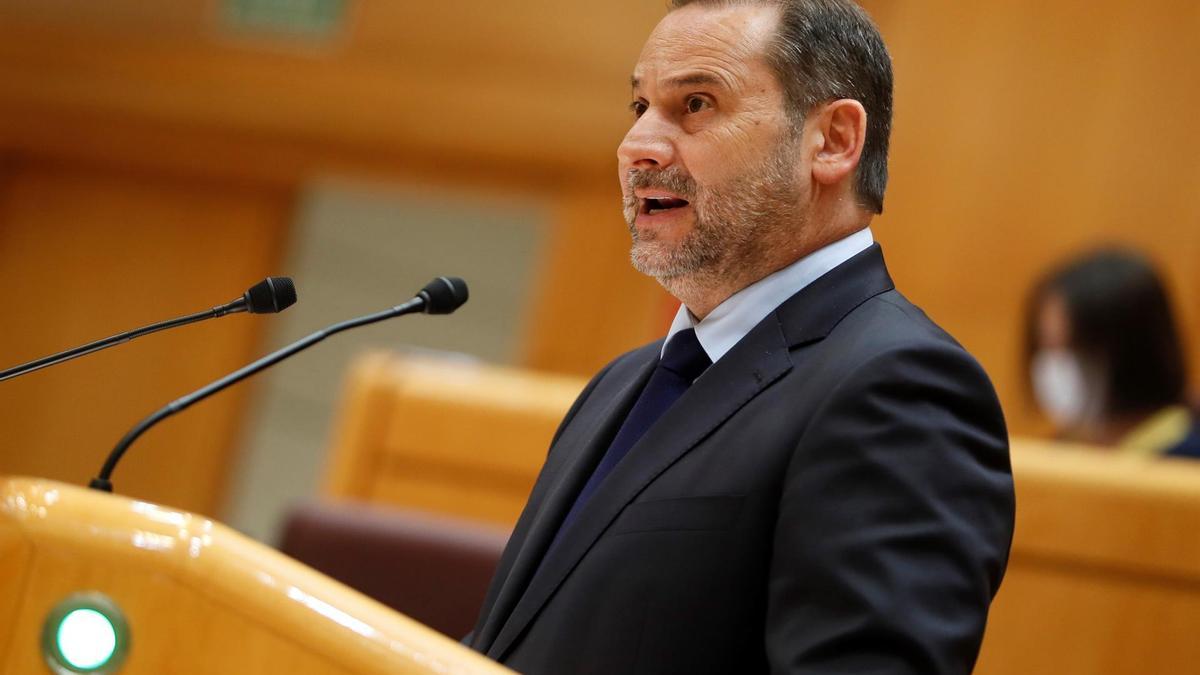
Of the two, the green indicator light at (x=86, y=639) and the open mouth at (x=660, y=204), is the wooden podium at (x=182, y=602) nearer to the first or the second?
the green indicator light at (x=86, y=639)

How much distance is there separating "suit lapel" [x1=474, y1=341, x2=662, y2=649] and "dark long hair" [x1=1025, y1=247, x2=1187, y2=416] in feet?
4.37

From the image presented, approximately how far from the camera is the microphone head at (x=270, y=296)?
1.29 meters

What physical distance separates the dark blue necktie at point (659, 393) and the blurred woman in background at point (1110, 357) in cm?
136

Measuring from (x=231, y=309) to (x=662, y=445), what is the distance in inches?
16.9

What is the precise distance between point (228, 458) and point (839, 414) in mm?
4301

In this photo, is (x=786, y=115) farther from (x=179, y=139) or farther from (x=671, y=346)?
(x=179, y=139)

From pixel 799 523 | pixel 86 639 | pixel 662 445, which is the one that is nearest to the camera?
pixel 86 639

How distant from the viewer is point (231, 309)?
4.23 feet

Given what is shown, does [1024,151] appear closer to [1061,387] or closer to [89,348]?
[1061,387]

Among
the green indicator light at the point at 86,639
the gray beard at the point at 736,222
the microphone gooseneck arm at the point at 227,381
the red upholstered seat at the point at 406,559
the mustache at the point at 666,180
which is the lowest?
the red upholstered seat at the point at 406,559

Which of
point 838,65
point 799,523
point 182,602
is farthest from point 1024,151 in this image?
point 182,602

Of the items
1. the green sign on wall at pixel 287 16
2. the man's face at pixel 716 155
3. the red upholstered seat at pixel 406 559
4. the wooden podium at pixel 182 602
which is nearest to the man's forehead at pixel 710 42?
the man's face at pixel 716 155

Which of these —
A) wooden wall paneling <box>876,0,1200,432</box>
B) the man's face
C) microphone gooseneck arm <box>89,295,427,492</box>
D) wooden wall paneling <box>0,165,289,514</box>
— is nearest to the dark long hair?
wooden wall paneling <box>876,0,1200,432</box>

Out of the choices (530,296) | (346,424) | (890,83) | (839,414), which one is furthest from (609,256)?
(839,414)
